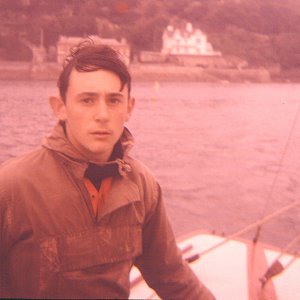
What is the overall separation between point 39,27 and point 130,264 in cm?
4468

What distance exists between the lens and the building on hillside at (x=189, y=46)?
5781cm

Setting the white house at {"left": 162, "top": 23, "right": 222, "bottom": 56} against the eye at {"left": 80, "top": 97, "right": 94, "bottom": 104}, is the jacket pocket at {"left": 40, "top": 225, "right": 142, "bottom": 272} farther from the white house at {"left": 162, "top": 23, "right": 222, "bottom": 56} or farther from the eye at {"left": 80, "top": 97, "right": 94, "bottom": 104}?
the white house at {"left": 162, "top": 23, "right": 222, "bottom": 56}

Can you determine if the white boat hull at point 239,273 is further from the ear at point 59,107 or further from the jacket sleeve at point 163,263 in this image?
the ear at point 59,107

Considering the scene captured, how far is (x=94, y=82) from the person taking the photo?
4.40 ft

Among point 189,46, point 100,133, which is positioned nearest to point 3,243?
point 100,133

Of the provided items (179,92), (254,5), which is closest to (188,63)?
(179,92)

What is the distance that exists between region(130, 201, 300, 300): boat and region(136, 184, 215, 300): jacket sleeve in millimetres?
675

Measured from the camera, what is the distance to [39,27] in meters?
43.6

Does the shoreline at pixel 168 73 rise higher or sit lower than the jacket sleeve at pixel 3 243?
lower

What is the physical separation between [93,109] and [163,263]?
1.88 feet

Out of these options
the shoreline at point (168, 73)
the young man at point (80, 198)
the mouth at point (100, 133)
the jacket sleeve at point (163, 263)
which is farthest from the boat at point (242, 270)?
the shoreline at point (168, 73)

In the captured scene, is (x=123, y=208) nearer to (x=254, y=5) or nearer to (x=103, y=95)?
(x=103, y=95)

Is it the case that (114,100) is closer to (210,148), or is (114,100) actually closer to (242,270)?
(242,270)

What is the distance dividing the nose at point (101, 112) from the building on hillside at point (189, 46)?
55804 mm
